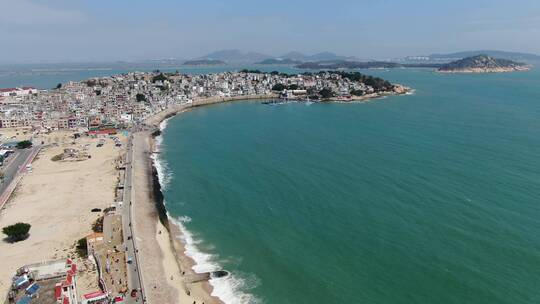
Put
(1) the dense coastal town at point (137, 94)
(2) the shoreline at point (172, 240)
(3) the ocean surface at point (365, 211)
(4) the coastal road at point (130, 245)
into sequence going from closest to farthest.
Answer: (4) the coastal road at point (130, 245)
(2) the shoreline at point (172, 240)
(3) the ocean surface at point (365, 211)
(1) the dense coastal town at point (137, 94)

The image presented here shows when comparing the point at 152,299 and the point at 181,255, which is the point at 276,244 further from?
the point at 152,299

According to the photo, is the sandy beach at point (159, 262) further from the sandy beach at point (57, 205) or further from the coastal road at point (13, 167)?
the coastal road at point (13, 167)

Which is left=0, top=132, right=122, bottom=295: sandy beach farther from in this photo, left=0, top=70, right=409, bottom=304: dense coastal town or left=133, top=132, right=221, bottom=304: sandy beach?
left=133, top=132, right=221, bottom=304: sandy beach

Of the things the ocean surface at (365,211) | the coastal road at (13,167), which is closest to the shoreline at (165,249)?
the ocean surface at (365,211)

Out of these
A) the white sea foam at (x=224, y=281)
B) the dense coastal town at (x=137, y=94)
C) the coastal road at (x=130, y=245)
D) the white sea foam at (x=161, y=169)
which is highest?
the dense coastal town at (x=137, y=94)

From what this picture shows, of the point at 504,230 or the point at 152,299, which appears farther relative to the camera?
the point at 504,230

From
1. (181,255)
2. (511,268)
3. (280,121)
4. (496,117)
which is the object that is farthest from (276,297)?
(496,117)
